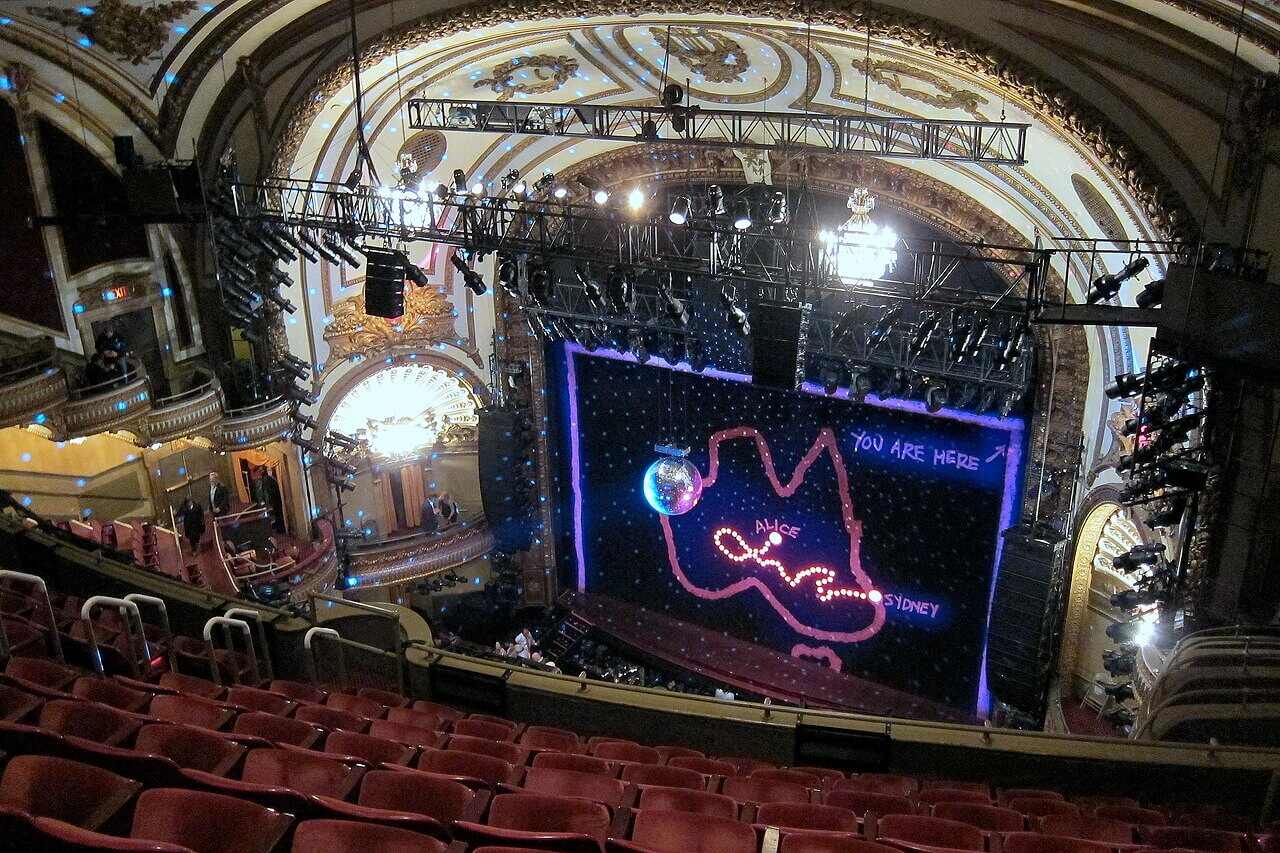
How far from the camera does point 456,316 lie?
16062mm

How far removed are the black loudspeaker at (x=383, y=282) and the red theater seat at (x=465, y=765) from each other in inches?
255

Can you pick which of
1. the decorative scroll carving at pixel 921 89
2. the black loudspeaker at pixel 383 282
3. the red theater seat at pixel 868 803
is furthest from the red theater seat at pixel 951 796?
the black loudspeaker at pixel 383 282

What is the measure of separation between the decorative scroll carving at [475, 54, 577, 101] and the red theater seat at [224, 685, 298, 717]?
8.31 meters

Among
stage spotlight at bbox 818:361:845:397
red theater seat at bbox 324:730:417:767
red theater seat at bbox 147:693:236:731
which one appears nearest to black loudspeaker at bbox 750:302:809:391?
stage spotlight at bbox 818:361:845:397

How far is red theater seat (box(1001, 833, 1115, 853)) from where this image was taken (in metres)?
4.57

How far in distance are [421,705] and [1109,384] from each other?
341 inches

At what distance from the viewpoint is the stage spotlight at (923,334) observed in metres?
11.1

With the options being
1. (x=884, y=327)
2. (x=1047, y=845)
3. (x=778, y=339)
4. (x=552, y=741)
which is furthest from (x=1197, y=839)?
(x=884, y=327)

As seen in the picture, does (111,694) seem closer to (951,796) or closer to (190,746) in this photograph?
(190,746)

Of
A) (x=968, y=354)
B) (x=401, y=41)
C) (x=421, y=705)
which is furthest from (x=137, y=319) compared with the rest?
(x=968, y=354)

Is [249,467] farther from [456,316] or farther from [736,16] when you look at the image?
[736,16]

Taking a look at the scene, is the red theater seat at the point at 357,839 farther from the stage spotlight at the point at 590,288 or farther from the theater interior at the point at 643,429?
the stage spotlight at the point at 590,288

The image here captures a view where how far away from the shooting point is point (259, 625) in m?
6.91

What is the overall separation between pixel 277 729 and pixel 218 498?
965 cm
